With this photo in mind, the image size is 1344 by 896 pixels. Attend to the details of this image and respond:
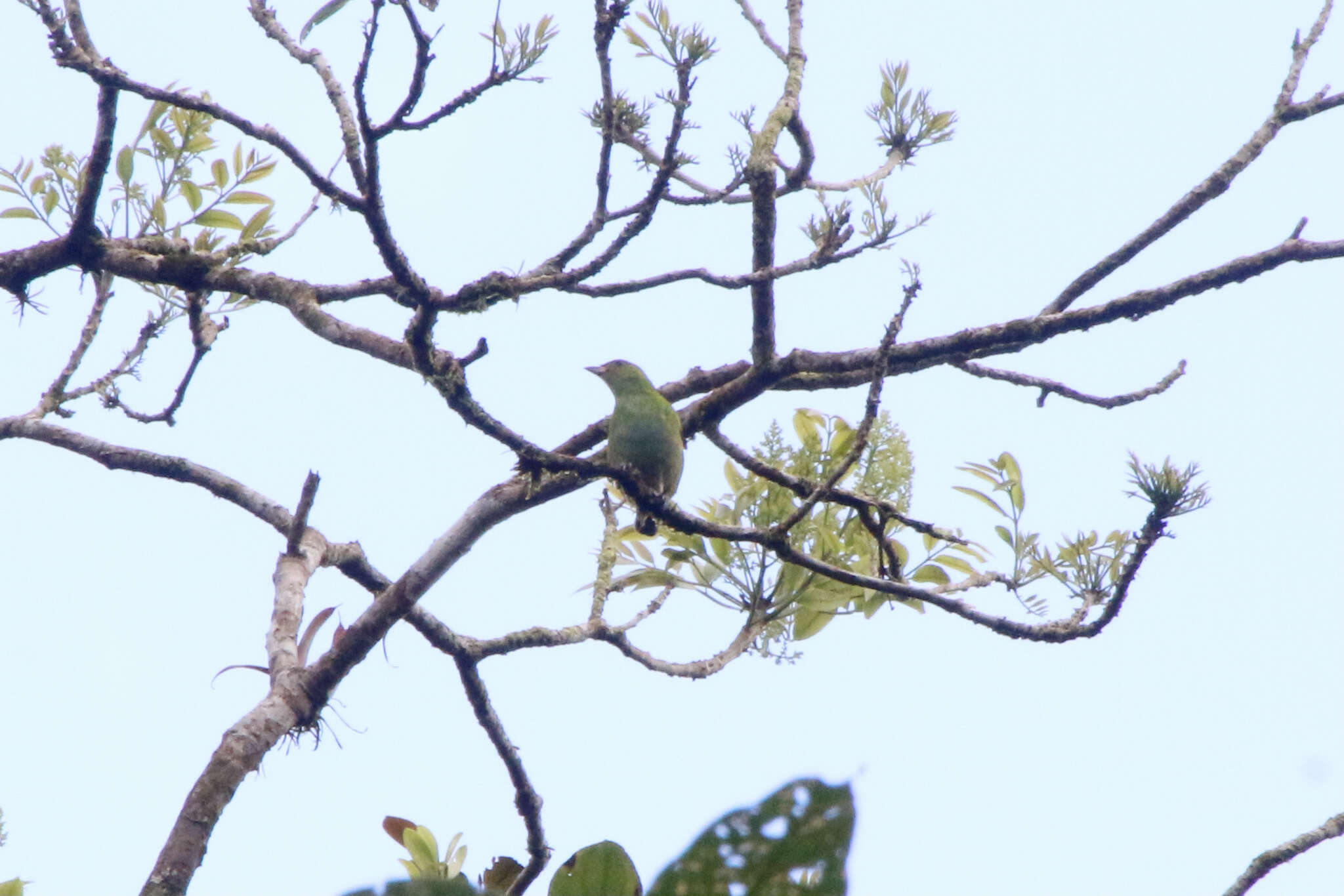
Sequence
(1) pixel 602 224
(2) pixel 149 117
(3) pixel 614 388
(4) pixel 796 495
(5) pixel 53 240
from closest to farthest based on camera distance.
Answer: (1) pixel 602 224 < (4) pixel 796 495 < (5) pixel 53 240 < (2) pixel 149 117 < (3) pixel 614 388

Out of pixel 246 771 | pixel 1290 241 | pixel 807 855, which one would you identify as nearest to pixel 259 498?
pixel 246 771

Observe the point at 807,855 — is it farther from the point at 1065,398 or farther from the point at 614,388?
the point at 614,388

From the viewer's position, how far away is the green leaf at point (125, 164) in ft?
15.6

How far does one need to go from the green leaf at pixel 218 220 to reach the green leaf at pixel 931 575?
303cm

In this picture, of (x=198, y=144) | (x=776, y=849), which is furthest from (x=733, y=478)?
(x=776, y=849)

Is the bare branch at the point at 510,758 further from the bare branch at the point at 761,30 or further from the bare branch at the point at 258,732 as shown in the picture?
the bare branch at the point at 761,30

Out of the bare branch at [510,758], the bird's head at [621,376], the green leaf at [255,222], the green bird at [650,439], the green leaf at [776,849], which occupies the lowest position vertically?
the green leaf at [776,849]

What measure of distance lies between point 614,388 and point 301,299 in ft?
5.16

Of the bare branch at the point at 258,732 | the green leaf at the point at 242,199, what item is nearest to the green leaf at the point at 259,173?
the green leaf at the point at 242,199

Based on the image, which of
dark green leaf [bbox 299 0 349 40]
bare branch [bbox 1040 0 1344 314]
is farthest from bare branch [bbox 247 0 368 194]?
bare branch [bbox 1040 0 1344 314]

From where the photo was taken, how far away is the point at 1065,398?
13.8 feet

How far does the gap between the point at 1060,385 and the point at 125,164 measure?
3.70m

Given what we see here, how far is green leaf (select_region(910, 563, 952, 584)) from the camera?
13.4 ft

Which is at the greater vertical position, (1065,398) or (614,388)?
(614,388)
